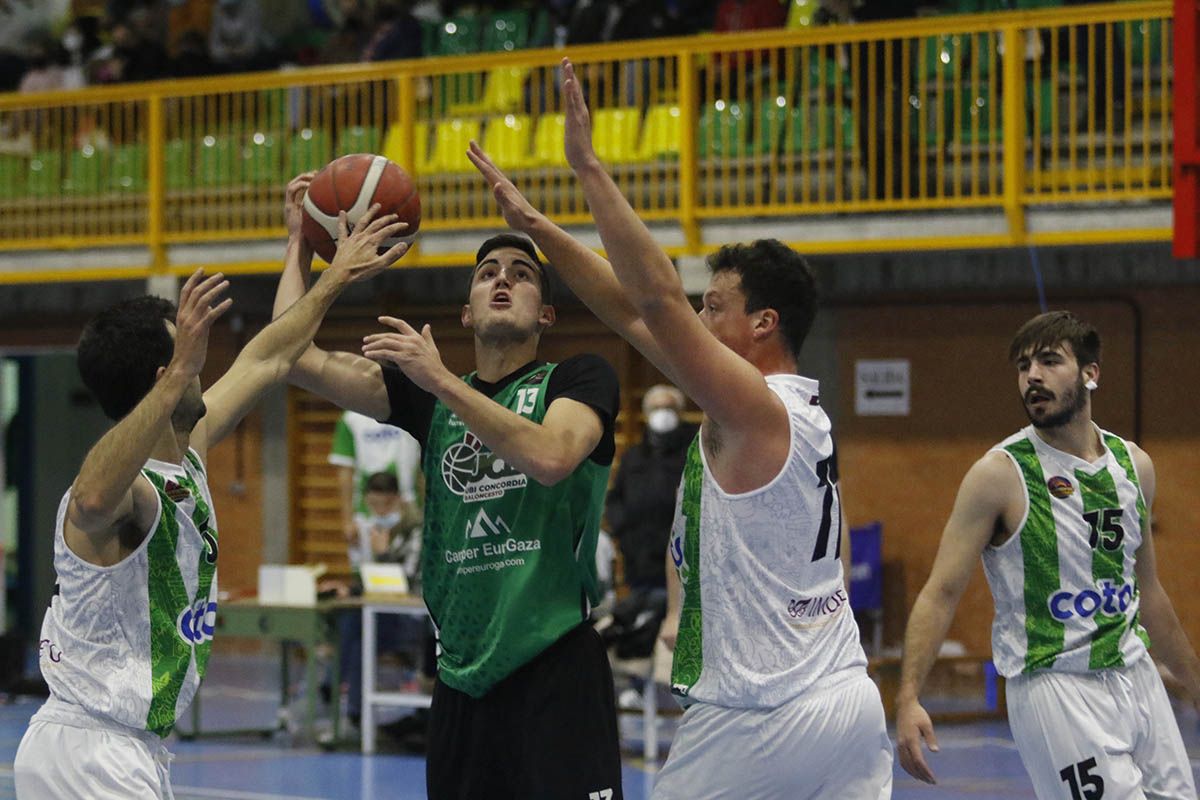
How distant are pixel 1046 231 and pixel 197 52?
7.99m

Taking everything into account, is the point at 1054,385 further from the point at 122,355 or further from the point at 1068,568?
the point at 122,355

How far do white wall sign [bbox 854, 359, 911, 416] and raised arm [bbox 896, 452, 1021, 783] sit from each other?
8173 mm

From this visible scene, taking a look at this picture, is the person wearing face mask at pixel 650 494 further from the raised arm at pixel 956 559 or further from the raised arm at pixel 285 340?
the raised arm at pixel 285 340

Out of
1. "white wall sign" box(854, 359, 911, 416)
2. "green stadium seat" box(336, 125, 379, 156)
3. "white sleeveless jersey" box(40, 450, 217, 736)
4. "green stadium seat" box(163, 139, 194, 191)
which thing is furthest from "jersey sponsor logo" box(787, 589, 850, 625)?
"green stadium seat" box(163, 139, 194, 191)

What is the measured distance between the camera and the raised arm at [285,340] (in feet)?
14.2

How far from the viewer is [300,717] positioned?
38.4 ft

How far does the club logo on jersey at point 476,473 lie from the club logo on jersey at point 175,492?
0.69 meters

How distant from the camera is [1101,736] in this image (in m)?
4.57

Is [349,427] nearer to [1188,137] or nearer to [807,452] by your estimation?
[1188,137]

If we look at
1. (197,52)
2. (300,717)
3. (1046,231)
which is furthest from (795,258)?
(197,52)

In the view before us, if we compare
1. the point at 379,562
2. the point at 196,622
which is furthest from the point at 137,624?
the point at 379,562

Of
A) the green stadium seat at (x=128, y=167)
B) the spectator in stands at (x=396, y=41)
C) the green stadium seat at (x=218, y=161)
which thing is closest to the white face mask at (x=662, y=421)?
the green stadium seat at (x=218, y=161)

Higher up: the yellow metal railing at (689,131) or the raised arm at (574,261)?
the yellow metal railing at (689,131)

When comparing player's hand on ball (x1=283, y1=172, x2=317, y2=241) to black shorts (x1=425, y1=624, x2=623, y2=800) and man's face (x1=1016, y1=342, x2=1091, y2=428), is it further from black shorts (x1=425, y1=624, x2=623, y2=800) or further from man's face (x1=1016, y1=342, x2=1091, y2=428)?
man's face (x1=1016, y1=342, x2=1091, y2=428)
